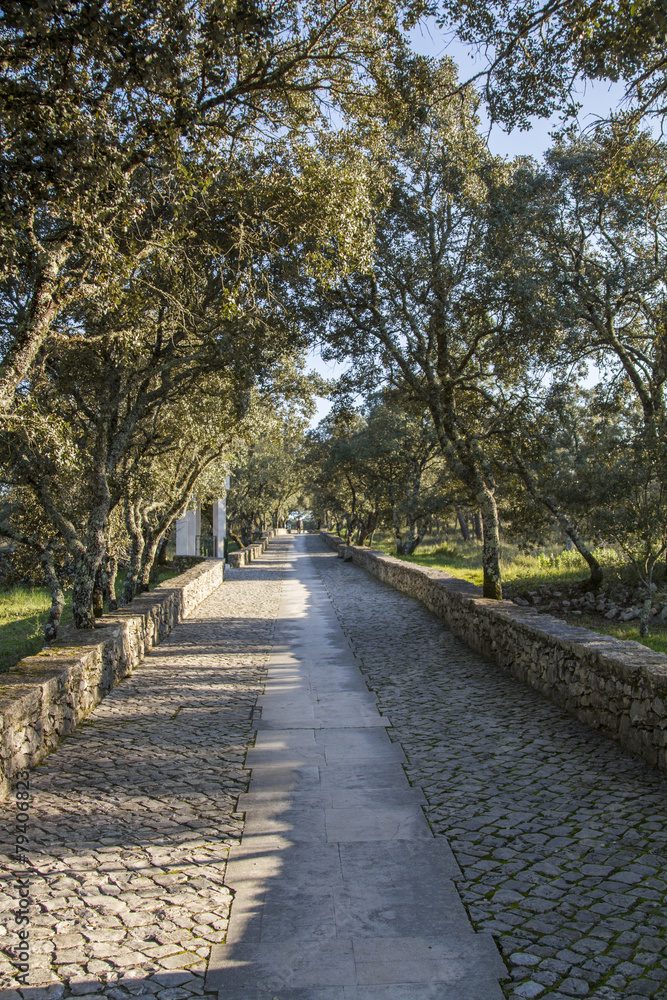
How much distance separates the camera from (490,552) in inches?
495

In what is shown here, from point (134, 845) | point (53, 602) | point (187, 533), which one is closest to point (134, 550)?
point (53, 602)

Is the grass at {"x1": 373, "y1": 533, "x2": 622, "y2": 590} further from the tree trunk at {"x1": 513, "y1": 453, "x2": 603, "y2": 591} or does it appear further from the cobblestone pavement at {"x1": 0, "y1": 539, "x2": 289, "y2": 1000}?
the cobblestone pavement at {"x1": 0, "y1": 539, "x2": 289, "y2": 1000}

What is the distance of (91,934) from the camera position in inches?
133

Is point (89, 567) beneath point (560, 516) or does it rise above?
beneath

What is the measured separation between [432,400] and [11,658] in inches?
384

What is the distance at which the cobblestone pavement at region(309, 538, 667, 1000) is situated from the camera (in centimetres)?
317

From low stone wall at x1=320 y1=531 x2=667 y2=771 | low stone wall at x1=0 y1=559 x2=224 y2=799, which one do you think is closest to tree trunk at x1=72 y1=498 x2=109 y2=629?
low stone wall at x1=0 y1=559 x2=224 y2=799

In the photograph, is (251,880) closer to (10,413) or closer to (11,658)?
(10,413)

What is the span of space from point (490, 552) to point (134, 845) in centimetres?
924

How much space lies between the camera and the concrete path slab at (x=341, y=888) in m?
3.05

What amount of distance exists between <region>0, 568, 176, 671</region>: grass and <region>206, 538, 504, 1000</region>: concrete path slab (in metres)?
8.37

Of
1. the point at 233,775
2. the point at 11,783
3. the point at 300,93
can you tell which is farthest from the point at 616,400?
the point at 11,783

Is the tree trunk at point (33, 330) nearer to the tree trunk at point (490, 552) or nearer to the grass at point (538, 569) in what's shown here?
the tree trunk at point (490, 552)

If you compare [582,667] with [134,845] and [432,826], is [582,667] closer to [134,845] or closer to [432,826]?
[432,826]
